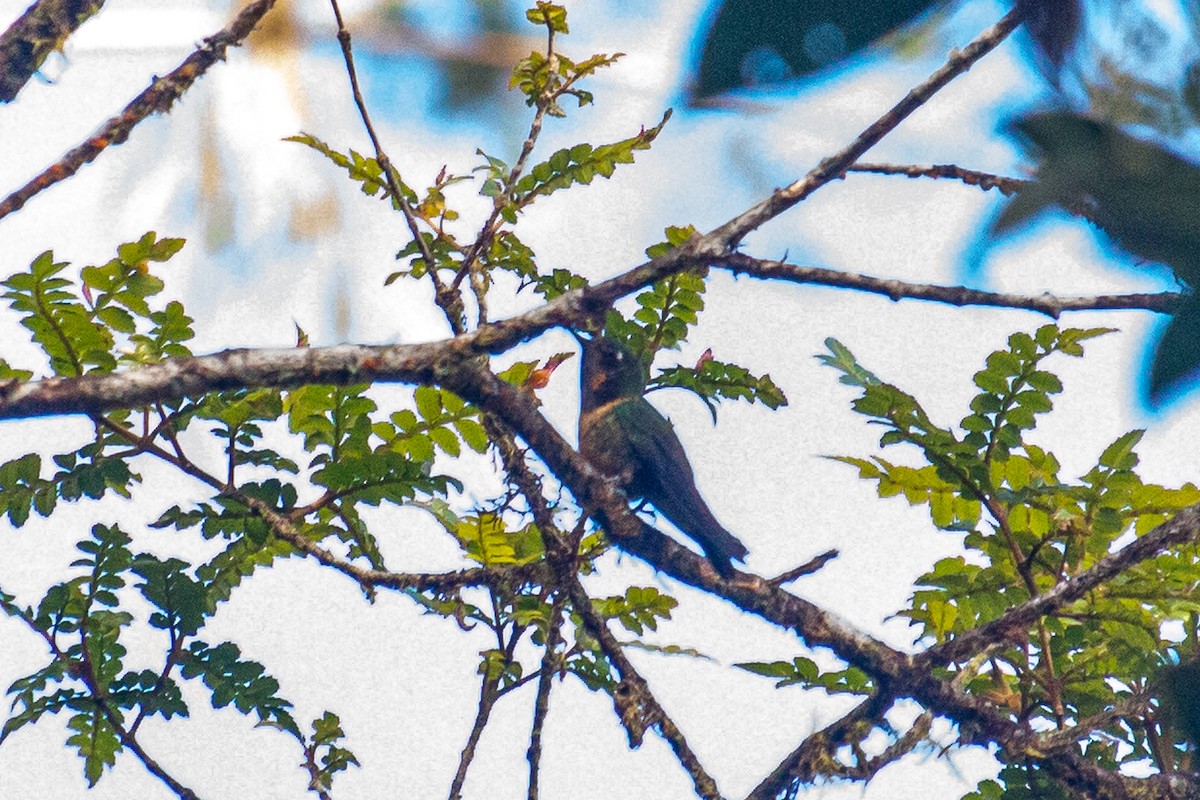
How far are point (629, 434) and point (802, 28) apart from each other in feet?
9.83

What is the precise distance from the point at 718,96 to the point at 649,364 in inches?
115

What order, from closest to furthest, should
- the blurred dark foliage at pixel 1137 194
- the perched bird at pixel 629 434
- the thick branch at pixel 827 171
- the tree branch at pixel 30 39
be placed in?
the blurred dark foliage at pixel 1137 194 → the thick branch at pixel 827 171 → the tree branch at pixel 30 39 → the perched bird at pixel 629 434

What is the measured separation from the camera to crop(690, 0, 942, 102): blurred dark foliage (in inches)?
27.3

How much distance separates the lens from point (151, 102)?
3137mm

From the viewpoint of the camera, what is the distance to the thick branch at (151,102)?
288 centimetres

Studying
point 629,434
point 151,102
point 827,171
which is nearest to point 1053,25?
point 827,171

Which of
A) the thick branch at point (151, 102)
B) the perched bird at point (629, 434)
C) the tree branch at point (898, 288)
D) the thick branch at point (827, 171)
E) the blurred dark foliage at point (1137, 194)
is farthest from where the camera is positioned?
the perched bird at point (629, 434)

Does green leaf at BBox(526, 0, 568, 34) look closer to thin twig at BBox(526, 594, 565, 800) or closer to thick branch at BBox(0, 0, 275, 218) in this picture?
thick branch at BBox(0, 0, 275, 218)

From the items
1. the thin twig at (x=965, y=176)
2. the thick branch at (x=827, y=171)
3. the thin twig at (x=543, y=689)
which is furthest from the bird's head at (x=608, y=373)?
the thin twig at (x=965, y=176)

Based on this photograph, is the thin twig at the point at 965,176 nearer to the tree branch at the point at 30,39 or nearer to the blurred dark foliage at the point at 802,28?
the blurred dark foliage at the point at 802,28

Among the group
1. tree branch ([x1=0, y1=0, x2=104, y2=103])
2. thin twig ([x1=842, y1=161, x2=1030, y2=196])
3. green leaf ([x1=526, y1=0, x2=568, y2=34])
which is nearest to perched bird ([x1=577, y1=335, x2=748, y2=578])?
green leaf ([x1=526, y1=0, x2=568, y2=34])

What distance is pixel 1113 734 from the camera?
11.1ft

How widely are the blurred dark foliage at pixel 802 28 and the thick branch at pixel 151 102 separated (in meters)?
2.54

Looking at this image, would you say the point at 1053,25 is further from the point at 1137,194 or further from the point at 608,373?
the point at 608,373
